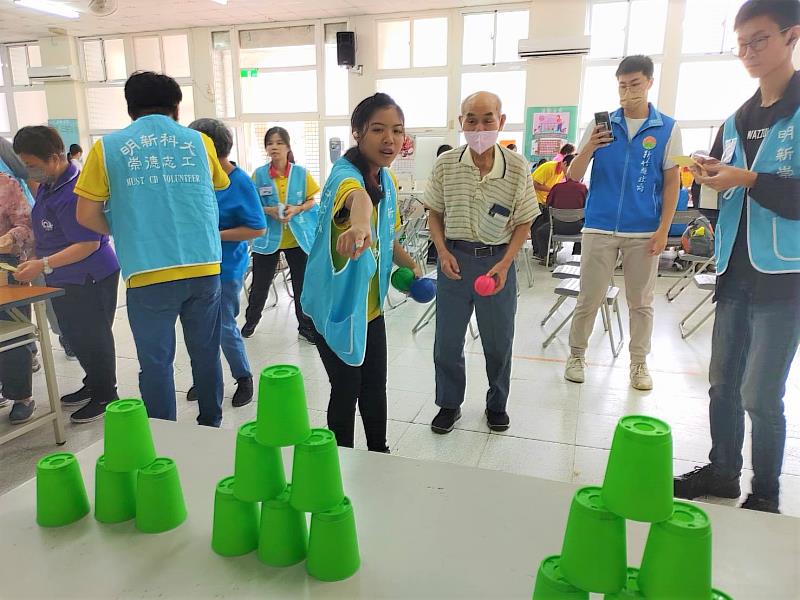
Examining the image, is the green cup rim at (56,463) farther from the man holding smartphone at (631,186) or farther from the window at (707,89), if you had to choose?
the window at (707,89)

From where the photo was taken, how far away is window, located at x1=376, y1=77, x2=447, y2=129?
30.9 ft

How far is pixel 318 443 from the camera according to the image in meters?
0.81

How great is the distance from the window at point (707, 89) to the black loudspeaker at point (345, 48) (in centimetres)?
526

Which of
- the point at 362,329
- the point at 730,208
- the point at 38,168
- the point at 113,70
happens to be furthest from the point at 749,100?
the point at 113,70

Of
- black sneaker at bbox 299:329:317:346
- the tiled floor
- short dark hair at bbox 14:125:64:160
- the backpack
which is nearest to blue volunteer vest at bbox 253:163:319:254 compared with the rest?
black sneaker at bbox 299:329:317:346

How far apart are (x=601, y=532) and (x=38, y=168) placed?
2.74m

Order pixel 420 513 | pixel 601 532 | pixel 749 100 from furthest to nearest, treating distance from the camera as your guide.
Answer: pixel 749 100
pixel 420 513
pixel 601 532

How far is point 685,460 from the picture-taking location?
91.9 inches

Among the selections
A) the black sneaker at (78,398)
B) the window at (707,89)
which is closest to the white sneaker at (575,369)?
the black sneaker at (78,398)

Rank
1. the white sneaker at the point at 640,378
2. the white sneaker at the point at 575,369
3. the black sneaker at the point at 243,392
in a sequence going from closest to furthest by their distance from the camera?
1. the black sneaker at the point at 243,392
2. the white sneaker at the point at 640,378
3. the white sneaker at the point at 575,369

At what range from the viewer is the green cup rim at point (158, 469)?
0.88 m

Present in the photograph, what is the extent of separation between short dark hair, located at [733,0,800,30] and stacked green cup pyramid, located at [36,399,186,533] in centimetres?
186

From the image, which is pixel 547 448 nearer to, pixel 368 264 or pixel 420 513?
pixel 368 264

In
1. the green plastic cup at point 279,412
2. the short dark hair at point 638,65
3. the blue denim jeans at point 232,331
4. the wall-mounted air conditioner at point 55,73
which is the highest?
the wall-mounted air conditioner at point 55,73
